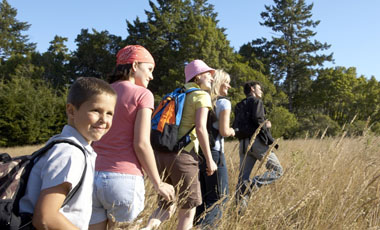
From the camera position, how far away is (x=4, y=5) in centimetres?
5056

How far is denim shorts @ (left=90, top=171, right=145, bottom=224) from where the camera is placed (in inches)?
73.2

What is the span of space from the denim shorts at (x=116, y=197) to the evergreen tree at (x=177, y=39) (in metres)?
25.5

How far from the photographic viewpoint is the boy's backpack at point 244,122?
4.16 meters

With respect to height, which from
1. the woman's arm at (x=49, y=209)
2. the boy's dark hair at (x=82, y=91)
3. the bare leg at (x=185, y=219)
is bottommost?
the bare leg at (x=185, y=219)

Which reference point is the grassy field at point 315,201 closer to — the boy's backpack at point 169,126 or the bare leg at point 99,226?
the bare leg at point 99,226

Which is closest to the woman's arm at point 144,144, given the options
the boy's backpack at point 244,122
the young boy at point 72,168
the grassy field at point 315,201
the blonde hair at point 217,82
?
the grassy field at point 315,201

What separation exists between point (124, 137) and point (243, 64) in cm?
2947

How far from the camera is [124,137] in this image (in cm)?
199

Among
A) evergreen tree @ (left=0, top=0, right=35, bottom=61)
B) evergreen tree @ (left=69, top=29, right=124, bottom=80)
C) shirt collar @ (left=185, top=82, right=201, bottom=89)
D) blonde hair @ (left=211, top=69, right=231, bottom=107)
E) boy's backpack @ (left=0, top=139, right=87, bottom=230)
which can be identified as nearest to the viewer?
boy's backpack @ (left=0, top=139, right=87, bottom=230)

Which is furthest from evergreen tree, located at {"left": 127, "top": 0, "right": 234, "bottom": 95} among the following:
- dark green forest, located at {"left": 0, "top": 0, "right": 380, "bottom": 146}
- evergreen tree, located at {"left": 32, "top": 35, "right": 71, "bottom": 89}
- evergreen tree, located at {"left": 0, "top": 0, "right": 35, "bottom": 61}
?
evergreen tree, located at {"left": 0, "top": 0, "right": 35, "bottom": 61}

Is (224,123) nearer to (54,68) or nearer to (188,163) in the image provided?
(188,163)

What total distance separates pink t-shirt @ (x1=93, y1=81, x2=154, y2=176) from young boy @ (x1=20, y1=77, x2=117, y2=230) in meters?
0.53

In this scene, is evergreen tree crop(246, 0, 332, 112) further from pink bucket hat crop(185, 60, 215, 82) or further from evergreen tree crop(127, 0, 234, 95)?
pink bucket hat crop(185, 60, 215, 82)

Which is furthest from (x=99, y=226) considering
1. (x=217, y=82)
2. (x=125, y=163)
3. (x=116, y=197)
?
(x=217, y=82)
